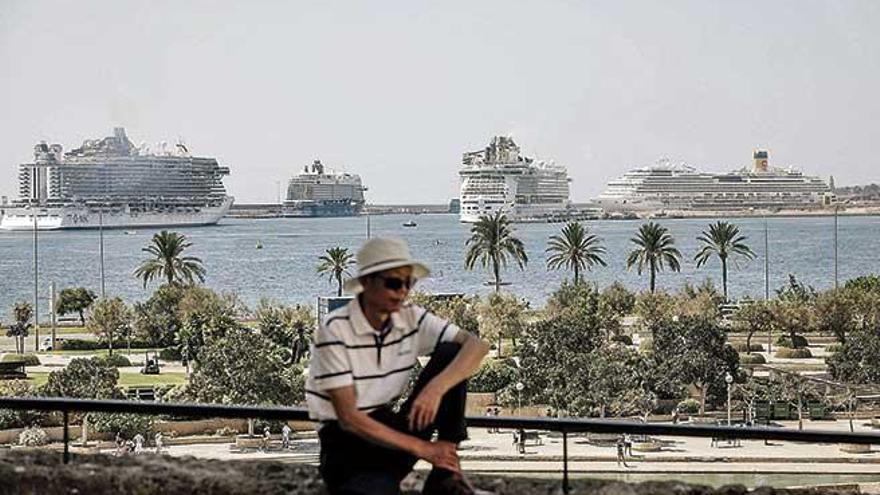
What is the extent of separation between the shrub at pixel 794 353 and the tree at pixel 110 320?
11993 millimetres

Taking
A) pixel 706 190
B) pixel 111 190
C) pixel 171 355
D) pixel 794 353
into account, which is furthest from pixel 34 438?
pixel 706 190

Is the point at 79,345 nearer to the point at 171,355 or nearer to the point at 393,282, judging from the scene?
the point at 171,355

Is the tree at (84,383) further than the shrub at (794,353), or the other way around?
the shrub at (794,353)

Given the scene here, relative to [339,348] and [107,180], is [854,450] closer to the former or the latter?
[339,348]

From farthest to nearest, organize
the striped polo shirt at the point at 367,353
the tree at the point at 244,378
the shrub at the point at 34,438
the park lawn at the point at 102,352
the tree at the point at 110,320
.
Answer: the tree at the point at 110,320
the park lawn at the point at 102,352
the tree at the point at 244,378
the shrub at the point at 34,438
the striped polo shirt at the point at 367,353

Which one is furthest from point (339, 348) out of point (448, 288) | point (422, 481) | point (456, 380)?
point (448, 288)

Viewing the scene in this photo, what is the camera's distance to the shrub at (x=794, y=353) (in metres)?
22.4

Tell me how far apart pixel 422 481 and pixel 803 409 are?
1489 cm

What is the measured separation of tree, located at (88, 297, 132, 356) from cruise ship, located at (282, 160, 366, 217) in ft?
177

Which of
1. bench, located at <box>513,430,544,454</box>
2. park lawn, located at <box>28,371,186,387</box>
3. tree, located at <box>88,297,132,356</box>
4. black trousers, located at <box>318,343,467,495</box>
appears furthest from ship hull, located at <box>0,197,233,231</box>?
black trousers, located at <box>318,343,467,495</box>

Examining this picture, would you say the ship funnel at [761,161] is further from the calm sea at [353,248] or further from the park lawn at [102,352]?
the park lawn at [102,352]

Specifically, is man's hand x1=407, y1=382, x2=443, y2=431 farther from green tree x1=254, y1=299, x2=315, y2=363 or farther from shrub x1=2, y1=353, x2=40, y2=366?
shrub x1=2, y1=353, x2=40, y2=366

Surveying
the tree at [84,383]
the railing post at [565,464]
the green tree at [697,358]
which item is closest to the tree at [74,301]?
the tree at [84,383]

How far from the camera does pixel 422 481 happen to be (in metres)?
1.76
